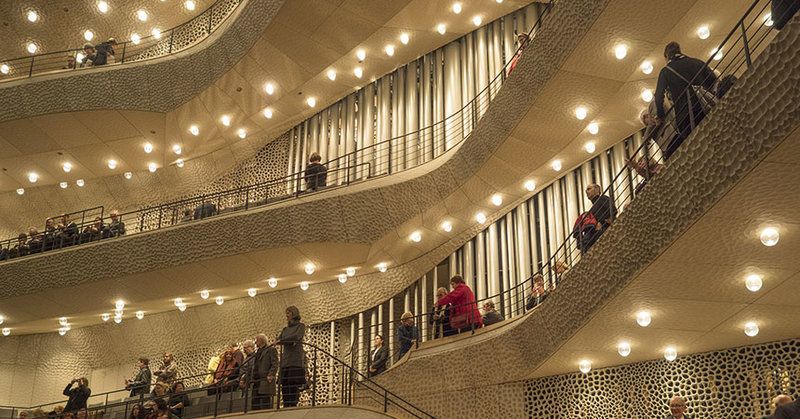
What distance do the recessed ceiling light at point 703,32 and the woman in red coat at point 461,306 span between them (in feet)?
16.1

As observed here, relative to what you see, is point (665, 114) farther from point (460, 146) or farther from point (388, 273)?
point (388, 273)

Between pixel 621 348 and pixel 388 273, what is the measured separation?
257 inches

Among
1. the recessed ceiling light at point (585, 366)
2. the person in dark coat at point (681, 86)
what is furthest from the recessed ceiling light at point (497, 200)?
the person in dark coat at point (681, 86)

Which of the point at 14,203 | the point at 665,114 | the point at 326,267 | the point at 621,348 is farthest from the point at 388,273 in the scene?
the point at 14,203

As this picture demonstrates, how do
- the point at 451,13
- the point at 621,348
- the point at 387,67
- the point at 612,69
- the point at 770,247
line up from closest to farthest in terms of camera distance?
the point at 770,247 → the point at 621,348 → the point at 612,69 → the point at 451,13 → the point at 387,67

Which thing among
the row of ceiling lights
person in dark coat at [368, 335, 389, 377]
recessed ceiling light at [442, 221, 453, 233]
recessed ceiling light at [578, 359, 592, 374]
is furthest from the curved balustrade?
the row of ceiling lights

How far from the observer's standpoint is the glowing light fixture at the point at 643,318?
8664 mm

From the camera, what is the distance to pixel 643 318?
870 cm

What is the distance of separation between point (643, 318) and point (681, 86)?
2876 mm

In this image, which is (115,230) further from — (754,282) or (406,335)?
(754,282)

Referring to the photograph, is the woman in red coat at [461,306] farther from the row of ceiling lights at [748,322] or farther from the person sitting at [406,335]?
the row of ceiling lights at [748,322]

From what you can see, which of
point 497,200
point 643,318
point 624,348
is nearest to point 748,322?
point 643,318

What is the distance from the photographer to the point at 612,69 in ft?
34.2

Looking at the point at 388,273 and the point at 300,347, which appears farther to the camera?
the point at 388,273
